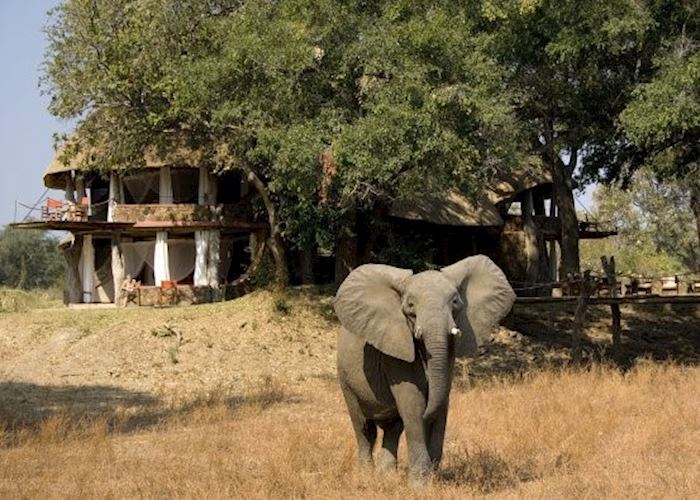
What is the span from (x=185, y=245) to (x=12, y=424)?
2001 cm

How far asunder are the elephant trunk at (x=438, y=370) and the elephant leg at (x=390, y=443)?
147 cm

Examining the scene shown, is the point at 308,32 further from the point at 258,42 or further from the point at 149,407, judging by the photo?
the point at 149,407

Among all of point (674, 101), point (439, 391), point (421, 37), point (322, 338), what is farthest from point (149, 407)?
point (674, 101)

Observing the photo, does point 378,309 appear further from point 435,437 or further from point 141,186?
point 141,186

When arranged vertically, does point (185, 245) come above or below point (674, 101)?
below

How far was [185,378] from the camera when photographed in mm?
24500

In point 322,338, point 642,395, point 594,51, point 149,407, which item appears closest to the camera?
point 642,395

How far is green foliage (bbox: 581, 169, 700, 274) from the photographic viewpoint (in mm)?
57656

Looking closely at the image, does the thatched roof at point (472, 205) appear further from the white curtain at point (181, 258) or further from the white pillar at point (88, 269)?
the white pillar at point (88, 269)

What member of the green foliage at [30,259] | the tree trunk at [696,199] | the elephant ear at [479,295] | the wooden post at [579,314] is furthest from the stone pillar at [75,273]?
the green foliage at [30,259]

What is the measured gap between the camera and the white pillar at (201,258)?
35062 mm

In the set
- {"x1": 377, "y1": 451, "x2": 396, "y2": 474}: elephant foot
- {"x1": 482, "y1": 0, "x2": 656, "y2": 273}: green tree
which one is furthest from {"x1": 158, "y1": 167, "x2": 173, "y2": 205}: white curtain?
{"x1": 377, "y1": 451, "x2": 396, "y2": 474}: elephant foot

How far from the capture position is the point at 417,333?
27.9 feet

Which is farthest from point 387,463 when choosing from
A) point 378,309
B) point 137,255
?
point 137,255
